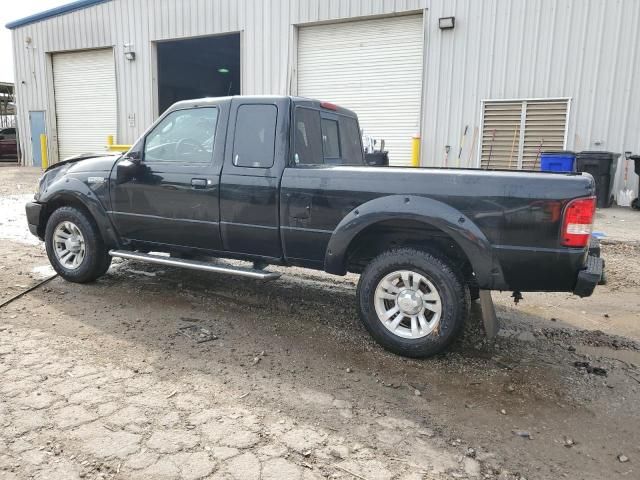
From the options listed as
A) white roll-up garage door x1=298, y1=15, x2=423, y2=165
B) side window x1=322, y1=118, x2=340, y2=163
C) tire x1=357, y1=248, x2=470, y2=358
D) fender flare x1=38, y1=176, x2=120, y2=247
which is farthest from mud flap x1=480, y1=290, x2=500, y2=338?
white roll-up garage door x1=298, y1=15, x2=423, y2=165

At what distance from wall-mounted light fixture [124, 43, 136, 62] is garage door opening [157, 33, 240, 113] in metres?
0.90

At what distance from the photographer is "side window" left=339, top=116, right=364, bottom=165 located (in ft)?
17.3

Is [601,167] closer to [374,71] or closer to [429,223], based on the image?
[374,71]

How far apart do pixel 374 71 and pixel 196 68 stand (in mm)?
12935

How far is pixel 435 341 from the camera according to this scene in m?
3.69

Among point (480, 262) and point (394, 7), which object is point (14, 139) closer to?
point (394, 7)

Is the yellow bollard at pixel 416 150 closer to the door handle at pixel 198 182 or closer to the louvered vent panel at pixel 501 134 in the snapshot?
the louvered vent panel at pixel 501 134

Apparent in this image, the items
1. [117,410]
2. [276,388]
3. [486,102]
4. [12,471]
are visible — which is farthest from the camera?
[486,102]

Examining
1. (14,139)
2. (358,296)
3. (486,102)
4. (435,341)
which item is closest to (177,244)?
(358,296)

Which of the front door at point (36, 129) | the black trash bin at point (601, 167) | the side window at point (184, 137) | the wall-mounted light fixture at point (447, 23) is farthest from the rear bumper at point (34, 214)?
the front door at point (36, 129)

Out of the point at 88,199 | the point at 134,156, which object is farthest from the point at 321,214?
the point at 88,199

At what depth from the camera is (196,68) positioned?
2394 cm

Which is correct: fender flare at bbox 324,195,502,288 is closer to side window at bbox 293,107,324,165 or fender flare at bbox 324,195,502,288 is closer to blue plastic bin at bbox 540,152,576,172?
side window at bbox 293,107,324,165

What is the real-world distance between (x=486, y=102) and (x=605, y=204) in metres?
3.51
